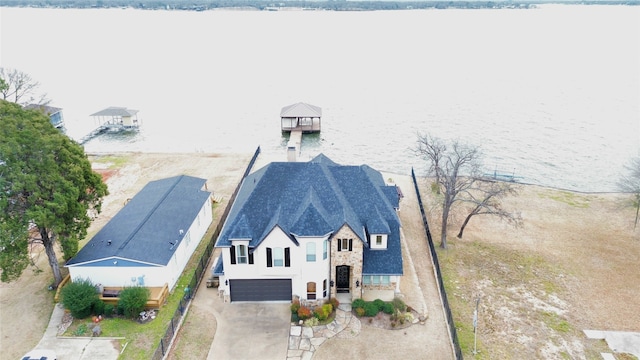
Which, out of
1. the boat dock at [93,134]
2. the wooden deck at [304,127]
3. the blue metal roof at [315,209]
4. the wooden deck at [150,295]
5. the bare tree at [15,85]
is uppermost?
the bare tree at [15,85]

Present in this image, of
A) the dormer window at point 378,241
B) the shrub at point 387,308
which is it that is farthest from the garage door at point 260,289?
the shrub at point 387,308

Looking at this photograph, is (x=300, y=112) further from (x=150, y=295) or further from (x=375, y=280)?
(x=150, y=295)

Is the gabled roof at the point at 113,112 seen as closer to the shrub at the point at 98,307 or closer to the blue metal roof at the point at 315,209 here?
the blue metal roof at the point at 315,209

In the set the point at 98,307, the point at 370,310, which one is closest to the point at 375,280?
the point at 370,310

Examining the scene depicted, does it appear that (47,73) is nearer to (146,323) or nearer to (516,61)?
(146,323)

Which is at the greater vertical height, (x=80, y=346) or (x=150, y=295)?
(x=150, y=295)

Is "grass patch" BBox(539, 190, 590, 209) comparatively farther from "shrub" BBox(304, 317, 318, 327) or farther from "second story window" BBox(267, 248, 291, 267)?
"second story window" BBox(267, 248, 291, 267)

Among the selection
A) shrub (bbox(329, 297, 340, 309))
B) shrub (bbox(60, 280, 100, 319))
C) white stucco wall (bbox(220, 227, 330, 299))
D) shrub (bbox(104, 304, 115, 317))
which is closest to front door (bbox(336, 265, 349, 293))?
shrub (bbox(329, 297, 340, 309))
